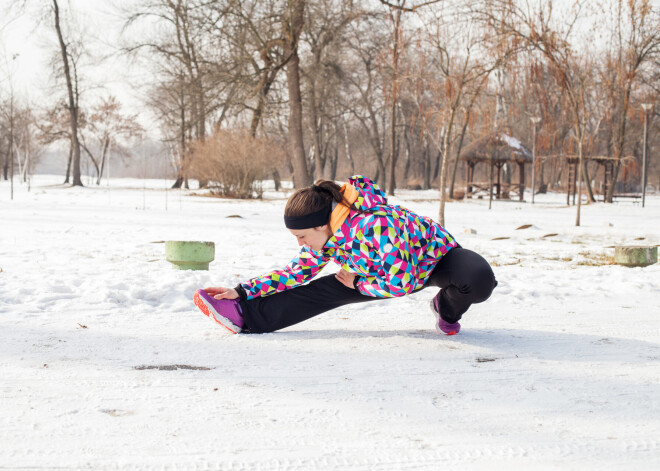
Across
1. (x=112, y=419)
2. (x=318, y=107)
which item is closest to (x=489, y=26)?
(x=112, y=419)

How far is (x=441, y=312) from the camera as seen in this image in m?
2.94

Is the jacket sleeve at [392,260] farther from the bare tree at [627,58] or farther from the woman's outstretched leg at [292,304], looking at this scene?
the bare tree at [627,58]

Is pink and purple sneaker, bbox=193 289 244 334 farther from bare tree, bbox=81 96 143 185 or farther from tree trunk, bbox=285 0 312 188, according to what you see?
bare tree, bbox=81 96 143 185

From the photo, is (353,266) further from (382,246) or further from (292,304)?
(292,304)

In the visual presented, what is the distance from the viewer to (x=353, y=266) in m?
2.65

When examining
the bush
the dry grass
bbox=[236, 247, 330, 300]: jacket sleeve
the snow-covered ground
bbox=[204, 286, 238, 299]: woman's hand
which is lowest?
the snow-covered ground

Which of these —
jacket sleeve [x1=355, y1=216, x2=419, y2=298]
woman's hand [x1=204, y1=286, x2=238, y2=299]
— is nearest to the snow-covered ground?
woman's hand [x1=204, y1=286, x2=238, y2=299]

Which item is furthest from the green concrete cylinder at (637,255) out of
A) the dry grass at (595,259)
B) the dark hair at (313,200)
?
the dark hair at (313,200)

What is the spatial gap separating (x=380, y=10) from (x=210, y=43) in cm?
430

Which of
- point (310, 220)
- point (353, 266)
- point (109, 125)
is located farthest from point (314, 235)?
point (109, 125)

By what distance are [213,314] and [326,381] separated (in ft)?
2.71

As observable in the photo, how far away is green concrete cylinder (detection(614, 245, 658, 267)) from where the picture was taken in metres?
5.48

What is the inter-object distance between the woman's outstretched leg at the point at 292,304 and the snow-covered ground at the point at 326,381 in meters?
0.08

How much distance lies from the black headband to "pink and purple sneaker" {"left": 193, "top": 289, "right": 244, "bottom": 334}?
2.08ft
